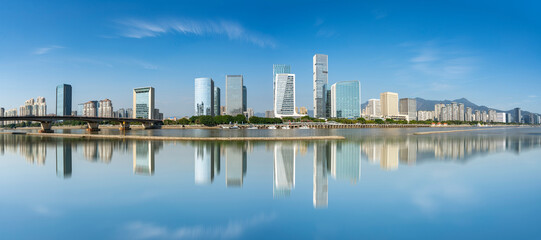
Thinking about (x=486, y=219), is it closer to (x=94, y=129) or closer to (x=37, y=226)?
(x=37, y=226)

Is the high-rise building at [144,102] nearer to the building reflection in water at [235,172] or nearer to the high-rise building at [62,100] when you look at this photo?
the high-rise building at [62,100]

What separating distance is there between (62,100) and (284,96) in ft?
486

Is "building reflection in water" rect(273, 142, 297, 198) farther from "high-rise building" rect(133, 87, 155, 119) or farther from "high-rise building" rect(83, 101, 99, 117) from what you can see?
"high-rise building" rect(83, 101, 99, 117)

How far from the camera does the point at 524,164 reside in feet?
64.4

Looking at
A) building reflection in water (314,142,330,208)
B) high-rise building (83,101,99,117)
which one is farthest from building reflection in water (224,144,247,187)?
high-rise building (83,101,99,117)

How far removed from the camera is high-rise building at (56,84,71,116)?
18650 centimetres

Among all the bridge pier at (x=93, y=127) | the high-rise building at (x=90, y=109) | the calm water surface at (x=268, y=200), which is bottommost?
the calm water surface at (x=268, y=200)

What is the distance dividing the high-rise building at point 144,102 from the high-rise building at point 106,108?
685 inches

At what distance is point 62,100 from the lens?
187m

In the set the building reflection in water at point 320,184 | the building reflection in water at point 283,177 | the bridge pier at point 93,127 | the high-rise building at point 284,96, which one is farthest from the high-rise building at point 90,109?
the building reflection in water at point 320,184

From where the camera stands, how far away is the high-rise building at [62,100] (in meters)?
186

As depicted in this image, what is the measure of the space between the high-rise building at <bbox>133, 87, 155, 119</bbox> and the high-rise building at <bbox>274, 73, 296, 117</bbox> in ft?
271

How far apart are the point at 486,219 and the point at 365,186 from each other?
4571mm

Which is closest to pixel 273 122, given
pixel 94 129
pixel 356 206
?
pixel 94 129
